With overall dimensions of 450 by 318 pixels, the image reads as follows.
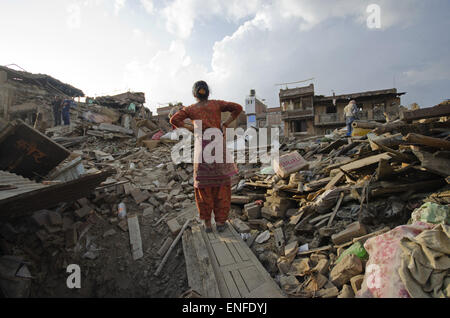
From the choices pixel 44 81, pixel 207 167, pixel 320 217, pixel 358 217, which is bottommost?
pixel 320 217

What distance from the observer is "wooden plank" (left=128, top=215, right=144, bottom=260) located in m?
3.51

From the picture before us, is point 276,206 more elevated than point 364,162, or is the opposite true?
point 364,162

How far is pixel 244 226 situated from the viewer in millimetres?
4012

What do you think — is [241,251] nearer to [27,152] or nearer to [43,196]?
[43,196]

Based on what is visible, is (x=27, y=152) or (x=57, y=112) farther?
(x=57, y=112)

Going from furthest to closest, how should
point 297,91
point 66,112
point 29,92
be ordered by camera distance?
point 297,91, point 29,92, point 66,112

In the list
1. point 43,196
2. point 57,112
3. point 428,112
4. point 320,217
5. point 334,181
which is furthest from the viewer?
point 57,112

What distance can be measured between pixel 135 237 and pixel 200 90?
2.87 metres

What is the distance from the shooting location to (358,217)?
312 centimetres

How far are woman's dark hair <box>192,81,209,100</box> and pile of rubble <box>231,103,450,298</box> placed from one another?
97.2 inches

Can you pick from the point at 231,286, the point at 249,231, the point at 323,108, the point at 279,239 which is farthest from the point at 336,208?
the point at 323,108

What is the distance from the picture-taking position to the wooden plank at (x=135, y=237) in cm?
351
